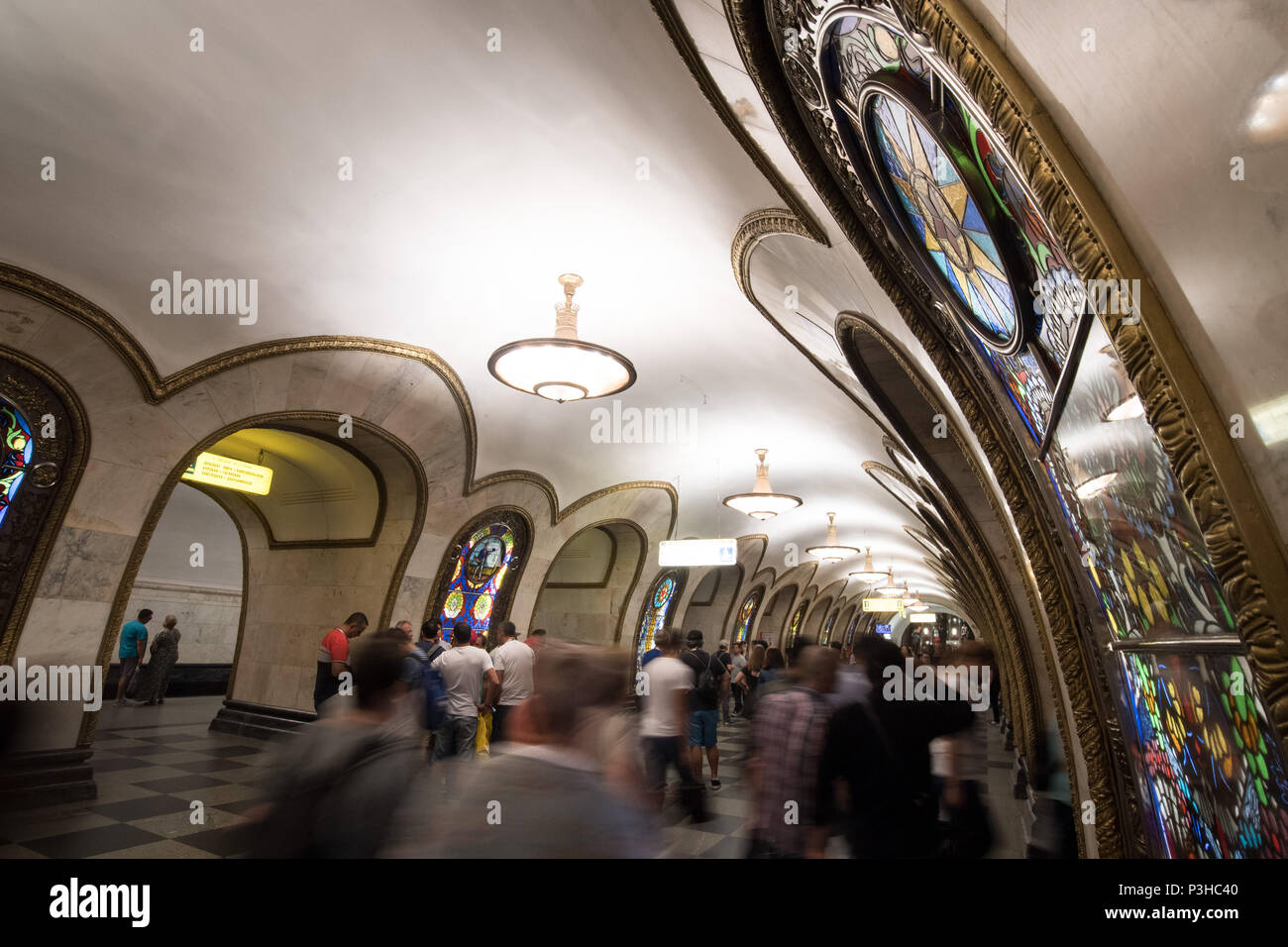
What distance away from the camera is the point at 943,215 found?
1938 mm

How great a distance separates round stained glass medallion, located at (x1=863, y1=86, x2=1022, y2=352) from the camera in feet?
5.57

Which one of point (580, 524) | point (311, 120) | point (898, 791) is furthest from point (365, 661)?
point (580, 524)

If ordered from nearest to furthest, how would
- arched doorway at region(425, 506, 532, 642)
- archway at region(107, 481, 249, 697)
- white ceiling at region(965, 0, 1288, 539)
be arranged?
white ceiling at region(965, 0, 1288, 539) < arched doorway at region(425, 506, 532, 642) < archway at region(107, 481, 249, 697)

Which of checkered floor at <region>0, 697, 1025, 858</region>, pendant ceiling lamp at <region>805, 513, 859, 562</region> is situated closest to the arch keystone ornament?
checkered floor at <region>0, 697, 1025, 858</region>

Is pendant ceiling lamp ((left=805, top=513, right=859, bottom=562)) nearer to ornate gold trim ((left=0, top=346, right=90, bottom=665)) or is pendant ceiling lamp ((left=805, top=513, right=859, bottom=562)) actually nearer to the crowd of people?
the crowd of people

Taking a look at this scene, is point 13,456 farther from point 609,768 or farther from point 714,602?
point 714,602

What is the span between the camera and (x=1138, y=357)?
1.04 meters

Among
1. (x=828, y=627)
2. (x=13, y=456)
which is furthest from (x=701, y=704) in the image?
(x=828, y=627)

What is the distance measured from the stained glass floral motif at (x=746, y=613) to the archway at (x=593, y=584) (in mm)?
5034

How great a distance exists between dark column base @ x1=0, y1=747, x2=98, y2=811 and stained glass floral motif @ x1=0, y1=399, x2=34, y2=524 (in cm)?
187

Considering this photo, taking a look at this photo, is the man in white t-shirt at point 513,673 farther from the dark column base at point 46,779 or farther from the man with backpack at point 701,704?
the dark column base at point 46,779

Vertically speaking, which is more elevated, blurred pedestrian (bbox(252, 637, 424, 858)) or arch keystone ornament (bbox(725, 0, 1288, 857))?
arch keystone ornament (bbox(725, 0, 1288, 857))

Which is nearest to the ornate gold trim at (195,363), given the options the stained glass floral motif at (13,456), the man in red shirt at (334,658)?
the stained glass floral motif at (13,456)

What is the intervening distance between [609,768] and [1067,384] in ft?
4.59
